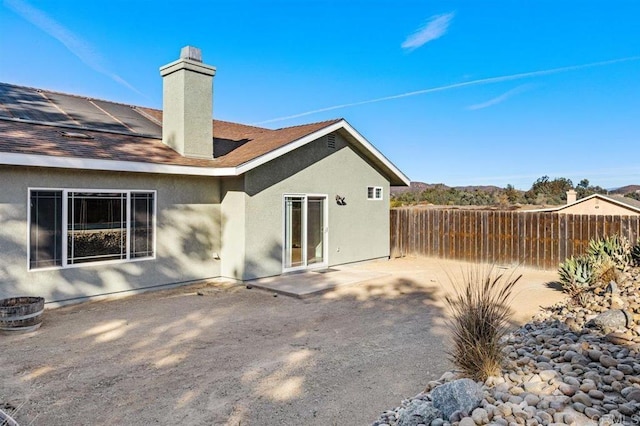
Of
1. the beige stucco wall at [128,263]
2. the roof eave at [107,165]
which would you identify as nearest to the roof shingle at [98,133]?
the roof eave at [107,165]

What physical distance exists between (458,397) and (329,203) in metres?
8.99

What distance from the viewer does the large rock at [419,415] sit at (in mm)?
3244

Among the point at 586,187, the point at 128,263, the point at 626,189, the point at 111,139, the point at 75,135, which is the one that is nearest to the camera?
the point at 128,263

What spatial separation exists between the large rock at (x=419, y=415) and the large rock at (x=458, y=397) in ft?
0.21

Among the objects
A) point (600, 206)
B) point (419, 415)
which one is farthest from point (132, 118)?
point (600, 206)

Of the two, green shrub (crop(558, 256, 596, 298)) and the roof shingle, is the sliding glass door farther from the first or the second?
green shrub (crop(558, 256, 596, 298))

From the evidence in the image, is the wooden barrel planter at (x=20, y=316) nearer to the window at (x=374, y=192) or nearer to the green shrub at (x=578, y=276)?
the green shrub at (x=578, y=276)

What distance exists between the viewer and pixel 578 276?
26.1ft

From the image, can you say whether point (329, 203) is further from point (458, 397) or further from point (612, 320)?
point (458, 397)

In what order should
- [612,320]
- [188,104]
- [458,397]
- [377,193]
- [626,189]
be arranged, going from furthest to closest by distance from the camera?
[626,189] < [377,193] < [188,104] < [612,320] < [458,397]

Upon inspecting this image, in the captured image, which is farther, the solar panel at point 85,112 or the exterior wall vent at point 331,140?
the exterior wall vent at point 331,140

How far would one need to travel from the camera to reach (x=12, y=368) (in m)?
4.79

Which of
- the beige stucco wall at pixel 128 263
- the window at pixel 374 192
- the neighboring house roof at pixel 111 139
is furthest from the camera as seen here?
the window at pixel 374 192

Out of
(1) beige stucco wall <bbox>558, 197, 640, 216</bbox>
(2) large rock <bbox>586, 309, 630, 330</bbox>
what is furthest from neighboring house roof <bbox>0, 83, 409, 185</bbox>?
(1) beige stucco wall <bbox>558, 197, 640, 216</bbox>
